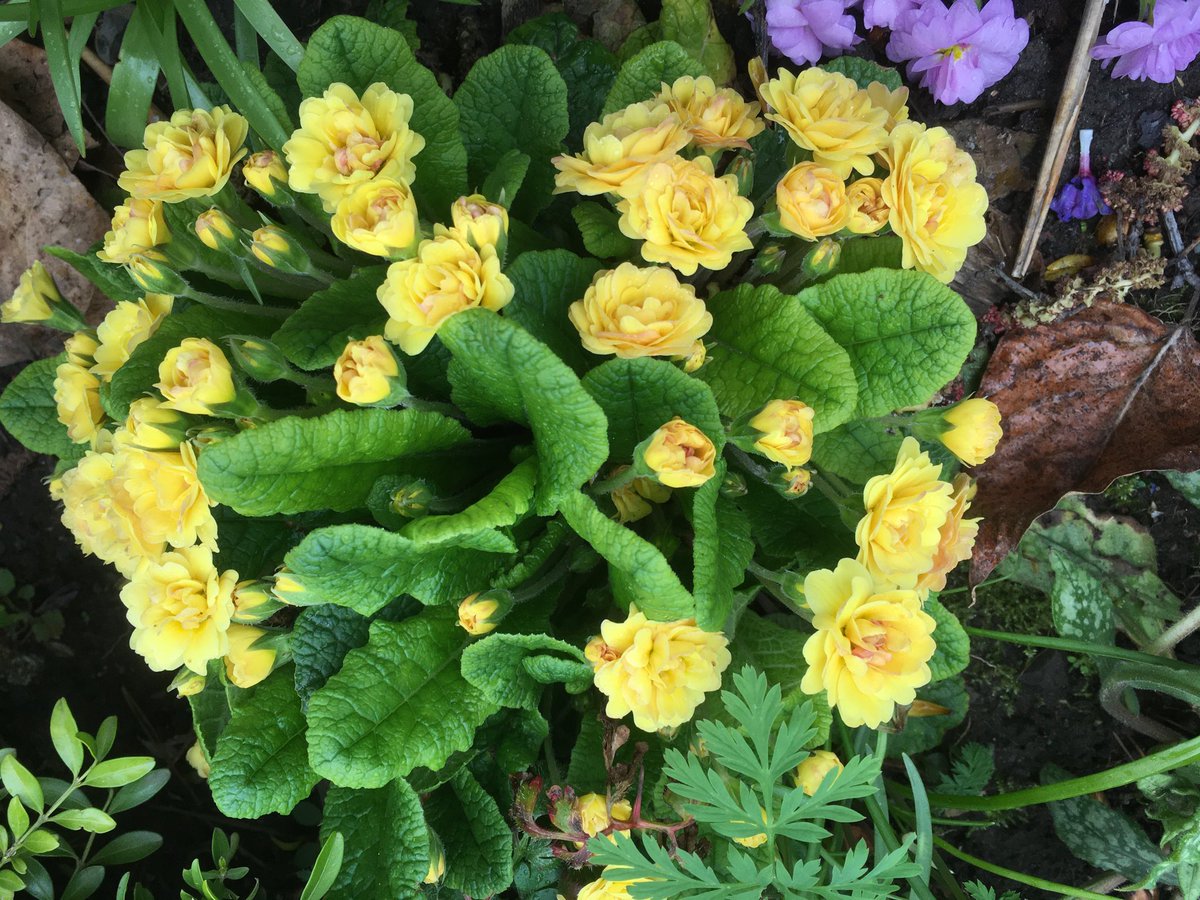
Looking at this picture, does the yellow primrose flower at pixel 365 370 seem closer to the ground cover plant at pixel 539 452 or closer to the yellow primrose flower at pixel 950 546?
the ground cover plant at pixel 539 452

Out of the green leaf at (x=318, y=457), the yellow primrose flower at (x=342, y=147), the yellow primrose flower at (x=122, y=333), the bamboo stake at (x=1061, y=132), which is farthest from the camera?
the bamboo stake at (x=1061, y=132)

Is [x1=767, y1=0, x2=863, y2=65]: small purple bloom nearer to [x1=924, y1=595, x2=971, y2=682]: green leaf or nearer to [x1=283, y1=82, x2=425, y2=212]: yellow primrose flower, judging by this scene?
[x1=283, y1=82, x2=425, y2=212]: yellow primrose flower

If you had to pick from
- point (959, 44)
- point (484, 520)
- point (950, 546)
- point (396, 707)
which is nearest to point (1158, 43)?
point (959, 44)

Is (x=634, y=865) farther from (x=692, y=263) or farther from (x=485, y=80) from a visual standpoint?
(x=485, y=80)

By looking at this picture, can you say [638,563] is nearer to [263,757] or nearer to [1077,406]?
[263,757]

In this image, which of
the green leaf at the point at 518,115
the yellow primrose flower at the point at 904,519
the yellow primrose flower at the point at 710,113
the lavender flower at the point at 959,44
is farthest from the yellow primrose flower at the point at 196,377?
the lavender flower at the point at 959,44
